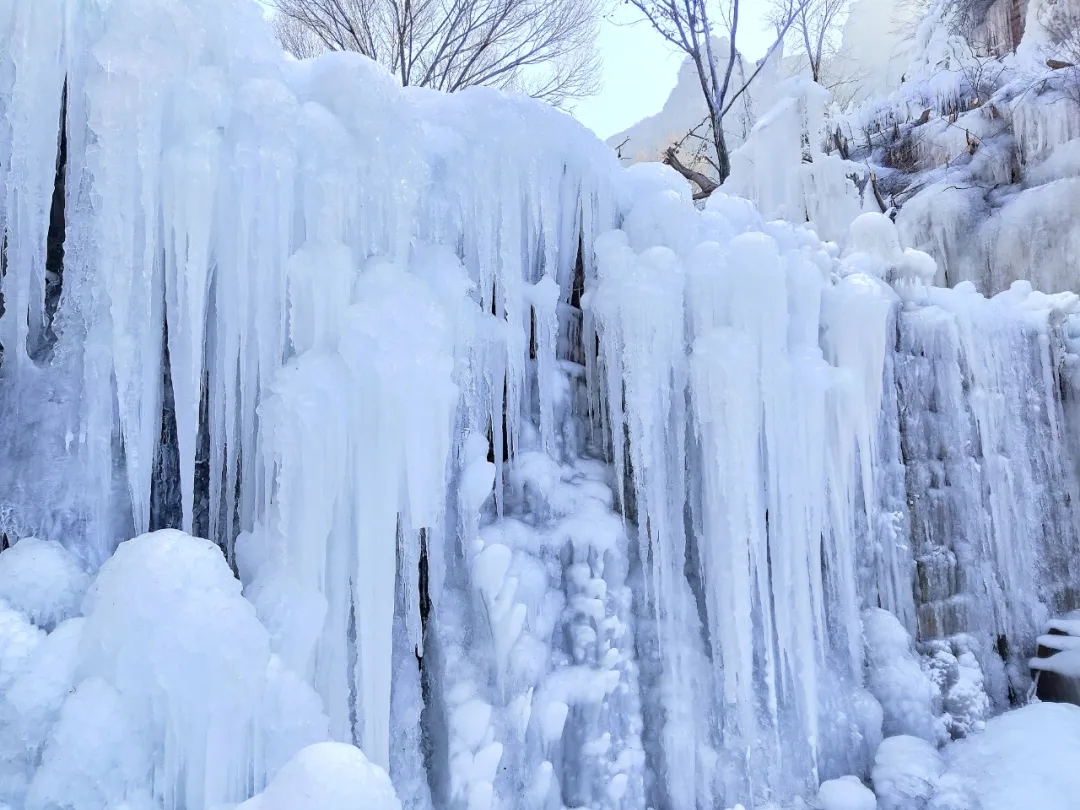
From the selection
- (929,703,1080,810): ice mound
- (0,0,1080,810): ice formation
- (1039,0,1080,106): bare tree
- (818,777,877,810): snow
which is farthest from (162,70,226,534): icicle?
(1039,0,1080,106): bare tree

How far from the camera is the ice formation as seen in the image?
2059 millimetres

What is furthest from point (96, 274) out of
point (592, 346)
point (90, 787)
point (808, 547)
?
point (808, 547)

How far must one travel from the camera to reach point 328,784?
5.02 feet

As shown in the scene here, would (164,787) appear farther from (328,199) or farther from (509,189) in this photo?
(509,189)

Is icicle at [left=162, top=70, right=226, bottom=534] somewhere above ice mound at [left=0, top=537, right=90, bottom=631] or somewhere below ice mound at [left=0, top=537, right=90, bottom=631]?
above

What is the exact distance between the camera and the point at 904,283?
5289 mm

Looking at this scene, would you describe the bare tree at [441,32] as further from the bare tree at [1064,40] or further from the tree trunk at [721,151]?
the bare tree at [1064,40]

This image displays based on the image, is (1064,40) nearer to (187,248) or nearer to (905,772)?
(905,772)

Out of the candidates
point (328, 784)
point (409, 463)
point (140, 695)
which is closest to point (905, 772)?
point (409, 463)

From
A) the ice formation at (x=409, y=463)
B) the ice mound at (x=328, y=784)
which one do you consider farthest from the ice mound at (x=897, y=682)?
the ice mound at (x=328, y=784)

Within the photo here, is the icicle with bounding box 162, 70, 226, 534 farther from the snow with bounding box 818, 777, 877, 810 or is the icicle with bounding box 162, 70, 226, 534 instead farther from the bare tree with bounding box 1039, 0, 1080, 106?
the bare tree with bounding box 1039, 0, 1080, 106

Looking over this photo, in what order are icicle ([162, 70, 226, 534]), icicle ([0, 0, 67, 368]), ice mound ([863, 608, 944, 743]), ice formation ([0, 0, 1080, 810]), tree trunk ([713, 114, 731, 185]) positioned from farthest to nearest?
tree trunk ([713, 114, 731, 185]) < ice mound ([863, 608, 944, 743]) < icicle ([162, 70, 226, 534]) < icicle ([0, 0, 67, 368]) < ice formation ([0, 0, 1080, 810])

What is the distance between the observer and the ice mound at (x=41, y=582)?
2.09 meters

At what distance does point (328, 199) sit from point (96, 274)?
0.82m
